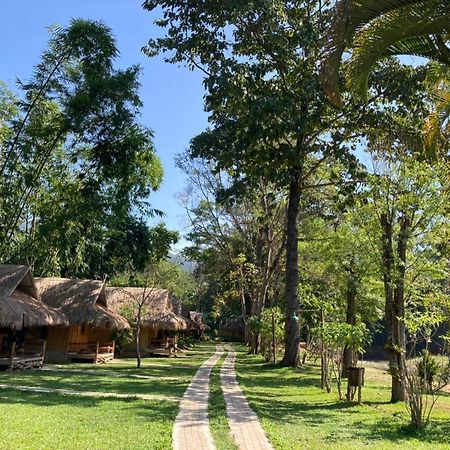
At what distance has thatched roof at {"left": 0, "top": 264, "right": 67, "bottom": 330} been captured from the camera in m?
16.5

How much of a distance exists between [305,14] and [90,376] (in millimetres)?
13915

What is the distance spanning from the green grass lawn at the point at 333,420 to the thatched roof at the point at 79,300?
9096 mm

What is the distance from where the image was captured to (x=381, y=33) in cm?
570

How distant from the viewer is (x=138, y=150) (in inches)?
675

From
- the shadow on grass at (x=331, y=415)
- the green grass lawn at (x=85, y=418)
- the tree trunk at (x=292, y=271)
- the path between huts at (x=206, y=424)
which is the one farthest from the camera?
the tree trunk at (x=292, y=271)

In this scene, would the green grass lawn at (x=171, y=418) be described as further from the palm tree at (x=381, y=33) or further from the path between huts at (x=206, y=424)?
the palm tree at (x=381, y=33)

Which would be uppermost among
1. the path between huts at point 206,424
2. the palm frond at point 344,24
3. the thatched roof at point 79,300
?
the palm frond at point 344,24

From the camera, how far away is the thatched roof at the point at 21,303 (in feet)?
54.0

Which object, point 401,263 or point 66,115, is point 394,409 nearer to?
point 401,263

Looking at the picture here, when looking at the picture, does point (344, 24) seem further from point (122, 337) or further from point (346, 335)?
point (122, 337)

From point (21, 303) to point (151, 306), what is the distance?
12858 millimetres

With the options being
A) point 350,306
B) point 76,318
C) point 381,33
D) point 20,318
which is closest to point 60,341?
point 76,318

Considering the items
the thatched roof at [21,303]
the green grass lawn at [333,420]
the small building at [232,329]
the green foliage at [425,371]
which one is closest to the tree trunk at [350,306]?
the green grass lawn at [333,420]

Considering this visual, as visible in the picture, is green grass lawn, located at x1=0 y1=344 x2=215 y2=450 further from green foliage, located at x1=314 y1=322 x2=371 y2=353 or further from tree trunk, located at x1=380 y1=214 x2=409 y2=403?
tree trunk, located at x1=380 y1=214 x2=409 y2=403
